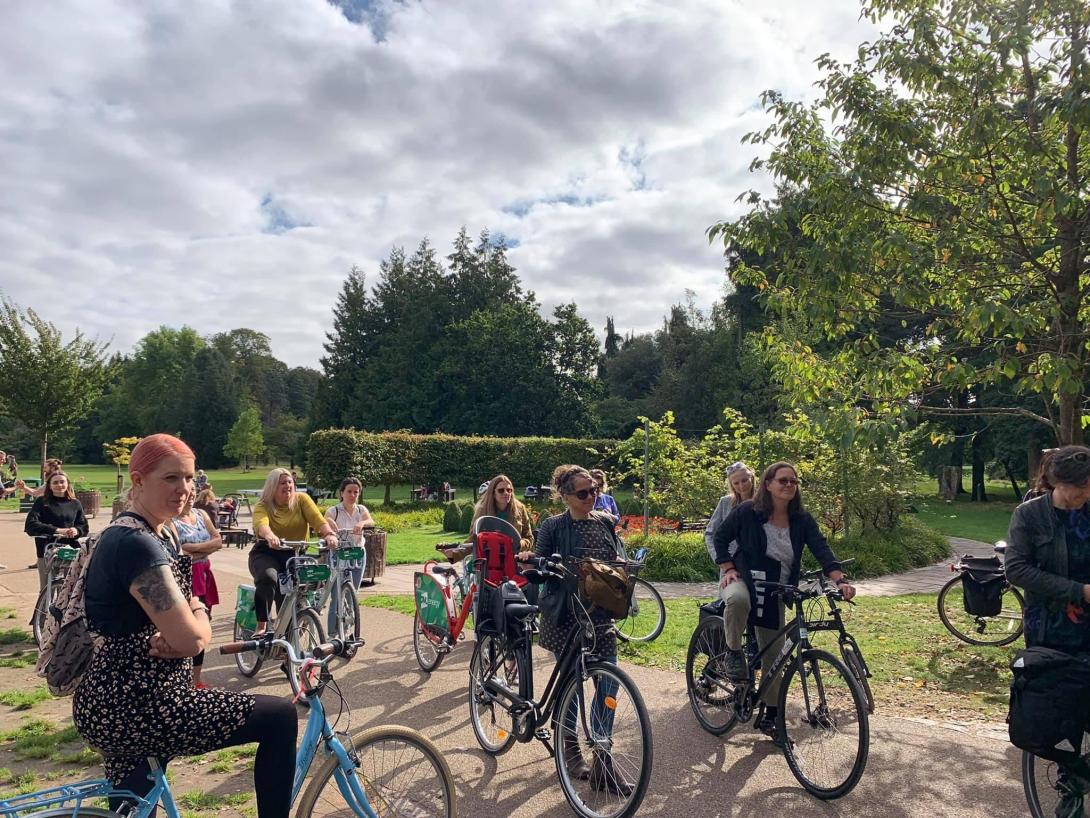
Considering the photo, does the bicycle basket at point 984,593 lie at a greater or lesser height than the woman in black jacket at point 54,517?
lesser

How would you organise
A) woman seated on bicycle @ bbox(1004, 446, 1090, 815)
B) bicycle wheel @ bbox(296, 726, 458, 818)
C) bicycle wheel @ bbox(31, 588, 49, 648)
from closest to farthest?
1. bicycle wheel @ bbox(296, 726, 458, 818)
2. woman seated on bicycle @ bbox(1004, 446, 1090, 815)
3. bicycle wheel @ bbox(31, 588, 49, 648)

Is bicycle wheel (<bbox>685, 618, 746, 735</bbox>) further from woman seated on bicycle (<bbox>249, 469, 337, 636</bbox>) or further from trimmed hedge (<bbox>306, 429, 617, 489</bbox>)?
trimmed hedge (<bbox>306, 429, 617, 489</bbox>)

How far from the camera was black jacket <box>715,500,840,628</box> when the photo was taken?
479cm

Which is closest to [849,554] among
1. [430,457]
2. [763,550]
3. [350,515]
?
[350,515]

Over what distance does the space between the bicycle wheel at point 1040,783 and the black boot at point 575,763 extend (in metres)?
2.05

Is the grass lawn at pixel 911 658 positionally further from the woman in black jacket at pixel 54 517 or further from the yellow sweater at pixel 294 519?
the woman in black jacket at pixel 54 517

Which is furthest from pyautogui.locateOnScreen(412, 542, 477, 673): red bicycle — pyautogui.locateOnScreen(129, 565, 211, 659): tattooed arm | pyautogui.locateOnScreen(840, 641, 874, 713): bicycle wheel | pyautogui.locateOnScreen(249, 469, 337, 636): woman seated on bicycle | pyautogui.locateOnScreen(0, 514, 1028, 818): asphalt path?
pyautogui.locateOnScreen(129, 565, 211, 659): tattooed arm

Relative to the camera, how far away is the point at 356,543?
314 inches

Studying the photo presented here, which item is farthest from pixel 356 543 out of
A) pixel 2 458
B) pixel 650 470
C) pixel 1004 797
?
pixel 2 458

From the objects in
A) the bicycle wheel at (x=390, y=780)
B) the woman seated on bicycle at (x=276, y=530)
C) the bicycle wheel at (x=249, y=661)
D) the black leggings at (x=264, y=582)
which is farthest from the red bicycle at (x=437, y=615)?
the bicycle wheel at (x=390, y=780)

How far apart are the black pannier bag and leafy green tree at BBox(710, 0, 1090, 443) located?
4.25 feet

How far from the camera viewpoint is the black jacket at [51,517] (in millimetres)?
8094

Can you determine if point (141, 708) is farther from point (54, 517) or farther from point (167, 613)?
point (54, 517)

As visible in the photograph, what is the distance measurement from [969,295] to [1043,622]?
4.25 m
